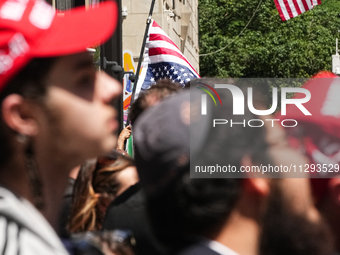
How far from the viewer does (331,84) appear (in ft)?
6.53

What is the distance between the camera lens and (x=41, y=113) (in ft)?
3.93

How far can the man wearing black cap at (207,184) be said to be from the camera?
1.40 meters

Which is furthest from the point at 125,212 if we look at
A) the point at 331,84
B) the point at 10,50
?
the point at 10,50

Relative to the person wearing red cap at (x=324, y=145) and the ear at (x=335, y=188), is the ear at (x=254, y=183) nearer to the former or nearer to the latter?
the person wearing red cap at (x=324, y=145)

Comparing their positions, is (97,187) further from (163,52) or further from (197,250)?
(163,52)

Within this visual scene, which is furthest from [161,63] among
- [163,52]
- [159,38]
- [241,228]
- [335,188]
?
[241,228]

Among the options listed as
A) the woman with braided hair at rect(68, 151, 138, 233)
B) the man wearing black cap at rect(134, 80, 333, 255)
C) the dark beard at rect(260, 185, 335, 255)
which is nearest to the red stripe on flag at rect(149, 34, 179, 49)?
the woman with braided hair at rect(68, 151, 138, 233)

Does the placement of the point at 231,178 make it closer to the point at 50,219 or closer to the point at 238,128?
the point at 238,128

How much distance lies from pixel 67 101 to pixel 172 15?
1683 centimetres

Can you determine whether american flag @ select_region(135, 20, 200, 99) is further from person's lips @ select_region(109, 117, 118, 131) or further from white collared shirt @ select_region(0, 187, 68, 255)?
white collared shirt @ select_region(0, 187, 68, 255)

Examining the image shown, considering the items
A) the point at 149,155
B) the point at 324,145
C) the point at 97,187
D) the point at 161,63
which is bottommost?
the point at 161,63

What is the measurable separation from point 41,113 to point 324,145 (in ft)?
3.22

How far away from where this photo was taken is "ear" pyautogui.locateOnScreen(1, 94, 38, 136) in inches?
46.8

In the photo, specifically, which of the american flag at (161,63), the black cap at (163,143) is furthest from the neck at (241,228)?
the american flag at (161,63)
